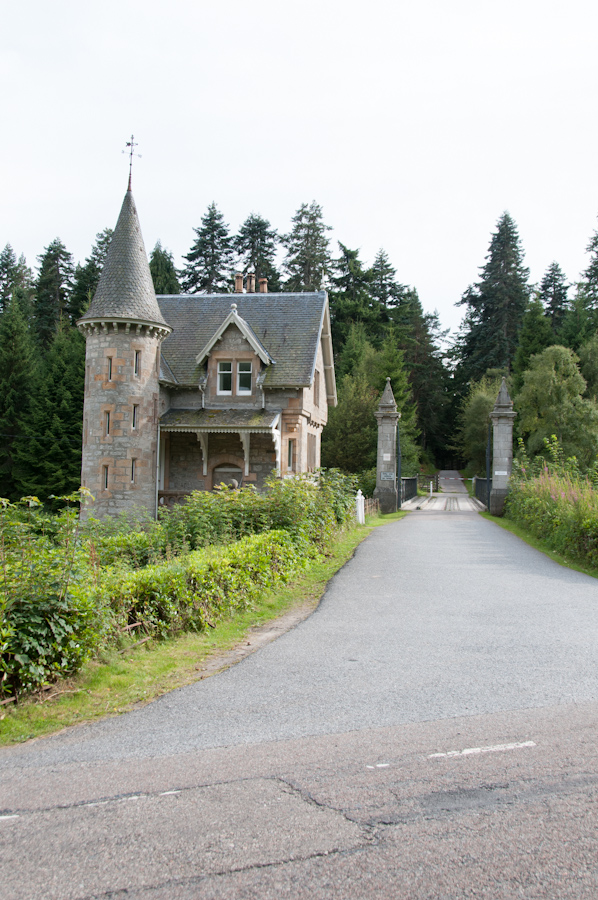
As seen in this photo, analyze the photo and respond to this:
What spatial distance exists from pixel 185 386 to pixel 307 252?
42.9 m

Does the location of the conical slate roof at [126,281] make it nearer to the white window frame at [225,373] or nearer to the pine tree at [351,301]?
the white window frame at [225,373]

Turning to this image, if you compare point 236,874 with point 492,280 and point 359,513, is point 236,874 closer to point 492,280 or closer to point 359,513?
point 359,513

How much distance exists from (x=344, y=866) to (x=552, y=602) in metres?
7.37

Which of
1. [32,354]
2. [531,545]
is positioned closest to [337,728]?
[531,545]

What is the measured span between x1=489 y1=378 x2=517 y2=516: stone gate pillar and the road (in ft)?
64.6

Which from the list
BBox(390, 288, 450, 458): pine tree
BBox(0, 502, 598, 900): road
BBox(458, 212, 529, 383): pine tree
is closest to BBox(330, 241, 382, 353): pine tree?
BBox(390, 288, 450, 458): pine tree

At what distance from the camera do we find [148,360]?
2647cm

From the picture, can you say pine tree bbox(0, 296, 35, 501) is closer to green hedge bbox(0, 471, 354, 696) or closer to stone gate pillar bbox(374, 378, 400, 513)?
stone gate pillar bbox(374, 378, 400, 513)

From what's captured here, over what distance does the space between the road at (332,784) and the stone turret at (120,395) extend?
19.5 metres

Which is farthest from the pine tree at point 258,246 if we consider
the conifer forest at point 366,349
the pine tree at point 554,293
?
the pine tree at point 554,293

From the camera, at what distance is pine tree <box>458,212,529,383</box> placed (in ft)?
A: 240

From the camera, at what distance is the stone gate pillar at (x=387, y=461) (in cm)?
2838

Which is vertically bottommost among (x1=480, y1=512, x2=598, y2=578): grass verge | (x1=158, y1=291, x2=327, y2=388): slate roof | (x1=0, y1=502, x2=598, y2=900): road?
(x1=0, y1=502, x2=598, y2=900): road

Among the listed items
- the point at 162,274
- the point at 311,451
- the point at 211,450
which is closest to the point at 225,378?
the point at 211,450
